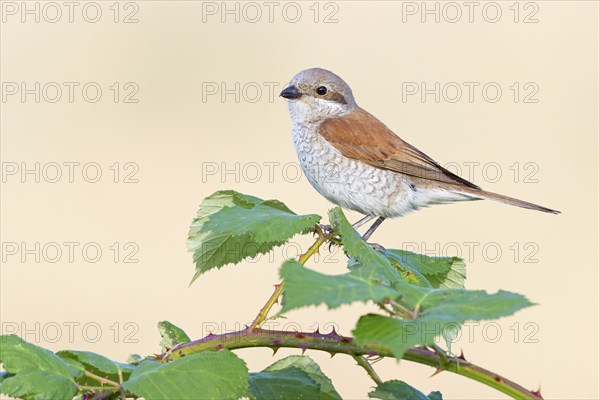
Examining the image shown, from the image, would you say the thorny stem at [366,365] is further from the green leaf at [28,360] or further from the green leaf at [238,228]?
the green leaf at [28,360]

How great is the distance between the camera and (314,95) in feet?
16.4

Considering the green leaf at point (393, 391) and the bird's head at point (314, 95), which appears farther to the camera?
the bird's head at point (314, 95)

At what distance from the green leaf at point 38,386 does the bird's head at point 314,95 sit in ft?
12.0

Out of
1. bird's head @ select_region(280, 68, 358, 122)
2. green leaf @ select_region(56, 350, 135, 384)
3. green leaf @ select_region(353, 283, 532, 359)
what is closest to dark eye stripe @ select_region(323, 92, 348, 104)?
bird's head @ select_region(280, 68, 358, 122)

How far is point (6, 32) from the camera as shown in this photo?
11523 mm

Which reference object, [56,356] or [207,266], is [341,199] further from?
[56,356]

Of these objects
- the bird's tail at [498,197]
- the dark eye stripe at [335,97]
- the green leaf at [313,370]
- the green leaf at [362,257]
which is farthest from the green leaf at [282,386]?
the dark eye stripe at [335,97]

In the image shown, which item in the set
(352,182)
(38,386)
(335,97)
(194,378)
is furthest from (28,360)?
(335,97)

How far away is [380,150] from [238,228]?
9.91ft

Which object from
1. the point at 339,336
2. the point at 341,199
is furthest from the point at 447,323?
the point at 341,199

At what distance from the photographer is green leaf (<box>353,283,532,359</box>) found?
47.1 inches

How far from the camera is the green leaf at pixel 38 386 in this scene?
1312 mm

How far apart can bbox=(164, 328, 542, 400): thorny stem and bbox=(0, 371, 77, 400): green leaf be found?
187 mm

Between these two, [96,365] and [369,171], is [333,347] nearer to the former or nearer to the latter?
[96,365]
